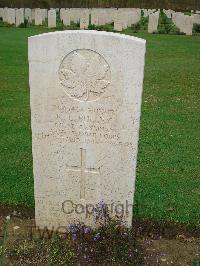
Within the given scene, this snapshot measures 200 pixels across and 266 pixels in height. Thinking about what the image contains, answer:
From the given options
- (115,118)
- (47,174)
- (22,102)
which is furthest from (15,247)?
(22,102)

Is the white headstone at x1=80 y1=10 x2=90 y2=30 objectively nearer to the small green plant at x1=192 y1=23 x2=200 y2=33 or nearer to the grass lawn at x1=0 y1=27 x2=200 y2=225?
the small green plant at x1=192 y1=23 x2=200 y2=33

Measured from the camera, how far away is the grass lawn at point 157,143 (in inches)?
202

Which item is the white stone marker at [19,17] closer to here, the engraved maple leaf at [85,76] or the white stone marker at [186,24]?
the white stone marker at [186,24]

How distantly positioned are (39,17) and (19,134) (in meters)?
17.1

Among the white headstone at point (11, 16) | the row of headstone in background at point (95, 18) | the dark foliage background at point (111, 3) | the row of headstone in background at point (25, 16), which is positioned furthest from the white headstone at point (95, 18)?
the dark foliage background at point (111, 3)

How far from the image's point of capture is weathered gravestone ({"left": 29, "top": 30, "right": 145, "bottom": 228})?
146 inches

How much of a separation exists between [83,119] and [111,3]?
29.7 m

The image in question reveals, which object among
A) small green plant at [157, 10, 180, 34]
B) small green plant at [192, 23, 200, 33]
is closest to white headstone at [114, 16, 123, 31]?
small green plant at [157, 10, 180, 34]

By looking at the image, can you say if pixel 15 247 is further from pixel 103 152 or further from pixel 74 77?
pixel 74 77

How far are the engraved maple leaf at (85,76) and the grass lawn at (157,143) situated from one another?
1648 mm

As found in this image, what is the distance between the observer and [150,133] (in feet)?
24.0

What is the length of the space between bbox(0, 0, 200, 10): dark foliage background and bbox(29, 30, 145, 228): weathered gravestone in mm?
25644

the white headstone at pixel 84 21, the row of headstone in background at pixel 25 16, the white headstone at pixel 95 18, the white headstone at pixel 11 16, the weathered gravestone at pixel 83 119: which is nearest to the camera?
the weathered gravestone at pixel 83 119

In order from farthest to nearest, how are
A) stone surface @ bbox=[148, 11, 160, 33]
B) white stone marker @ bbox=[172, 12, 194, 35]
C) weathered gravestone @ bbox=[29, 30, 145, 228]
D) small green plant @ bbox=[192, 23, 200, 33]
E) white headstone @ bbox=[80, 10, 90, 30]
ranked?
white headstone @ bbox=[80, 10, 90, 30] < small green plant @ bbox=[192, 23, 200, 33] < stone surface @ bbox=[148, 11, 160, 33] < white stone marker @ bbox=[172, 12, 194, 35] < weathered gravestone @ bbox=[29, 30, 145, 228]
